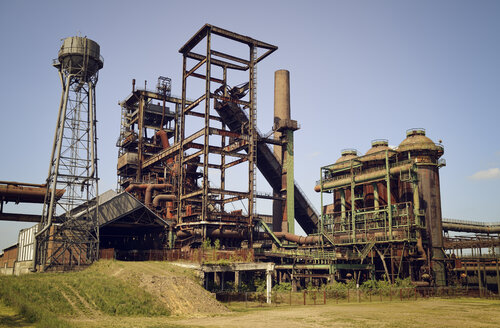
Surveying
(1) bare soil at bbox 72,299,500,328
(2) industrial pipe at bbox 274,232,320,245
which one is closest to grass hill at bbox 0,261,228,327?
(1) bare soil at bbox 72,299,500,328

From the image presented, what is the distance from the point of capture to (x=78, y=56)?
4959 cm

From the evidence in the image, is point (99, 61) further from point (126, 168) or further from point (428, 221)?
point (428, 221)

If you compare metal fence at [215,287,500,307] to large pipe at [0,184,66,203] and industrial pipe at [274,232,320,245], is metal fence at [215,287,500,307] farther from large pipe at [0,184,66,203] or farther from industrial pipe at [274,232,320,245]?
large pipe at [0,184,66,203]

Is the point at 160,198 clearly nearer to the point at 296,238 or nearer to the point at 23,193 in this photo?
the point at 23,193

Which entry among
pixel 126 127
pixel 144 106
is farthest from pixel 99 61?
pixel 126 127

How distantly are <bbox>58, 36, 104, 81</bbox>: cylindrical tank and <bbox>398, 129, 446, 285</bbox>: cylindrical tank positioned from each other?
3920cm

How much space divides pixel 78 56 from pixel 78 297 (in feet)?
93.3

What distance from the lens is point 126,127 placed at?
86.8 m

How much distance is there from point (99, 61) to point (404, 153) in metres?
39.0

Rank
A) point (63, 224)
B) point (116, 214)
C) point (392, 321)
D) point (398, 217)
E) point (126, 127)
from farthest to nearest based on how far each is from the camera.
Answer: point (126, 127) < point (398, 217) < point (116, 214) < point (63, 224) < point (392, 321)

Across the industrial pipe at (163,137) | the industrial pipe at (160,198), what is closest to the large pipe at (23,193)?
the industrial pipe at (160,198)

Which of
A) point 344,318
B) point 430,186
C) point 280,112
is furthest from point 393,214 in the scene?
point 344,318

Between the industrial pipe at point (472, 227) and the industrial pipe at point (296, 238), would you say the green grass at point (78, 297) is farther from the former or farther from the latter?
the industrial pipe at point (472, 227)

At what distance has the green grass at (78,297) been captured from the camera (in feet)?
93.2
